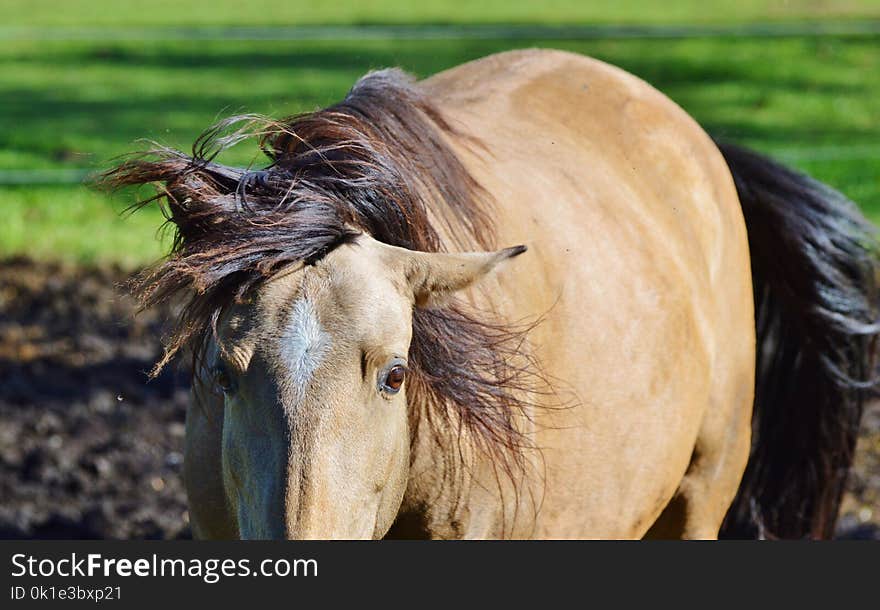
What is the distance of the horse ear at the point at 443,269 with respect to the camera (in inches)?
→ 94.7

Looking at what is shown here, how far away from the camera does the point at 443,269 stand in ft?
7.88

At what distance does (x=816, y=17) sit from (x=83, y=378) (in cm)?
1321

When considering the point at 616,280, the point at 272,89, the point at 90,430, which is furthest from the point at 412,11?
the point at 616,280

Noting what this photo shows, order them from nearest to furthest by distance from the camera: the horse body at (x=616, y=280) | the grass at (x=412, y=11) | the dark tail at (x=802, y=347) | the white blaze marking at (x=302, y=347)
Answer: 1. the white blaze marking at (x=302, y=347)
2. the horse body at (x=616, y=280)
3. the dark tail at (x=802, y=347)
4. the grass at (x=412, y=11)

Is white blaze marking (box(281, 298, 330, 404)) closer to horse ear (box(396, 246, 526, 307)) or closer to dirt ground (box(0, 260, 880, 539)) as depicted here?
horse ear (box(396, 246, 526, 307))

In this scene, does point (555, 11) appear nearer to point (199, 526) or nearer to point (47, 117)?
point (47, 117)

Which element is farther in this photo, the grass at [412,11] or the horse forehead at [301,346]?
the grass at [412,11]

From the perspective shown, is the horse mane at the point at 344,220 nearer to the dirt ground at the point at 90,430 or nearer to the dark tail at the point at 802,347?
the dirt ground at the point at 90,430

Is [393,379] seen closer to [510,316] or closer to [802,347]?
[510,316]

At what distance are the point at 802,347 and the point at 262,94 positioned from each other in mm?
9485

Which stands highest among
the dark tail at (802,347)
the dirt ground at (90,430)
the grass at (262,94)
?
the dark tail at (802,347)

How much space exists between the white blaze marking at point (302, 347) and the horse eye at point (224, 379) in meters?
0.15

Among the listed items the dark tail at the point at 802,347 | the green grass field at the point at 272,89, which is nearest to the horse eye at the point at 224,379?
the dark tail at the point at 802,347

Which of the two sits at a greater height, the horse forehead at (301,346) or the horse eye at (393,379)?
the horse forehead at (301,346)
